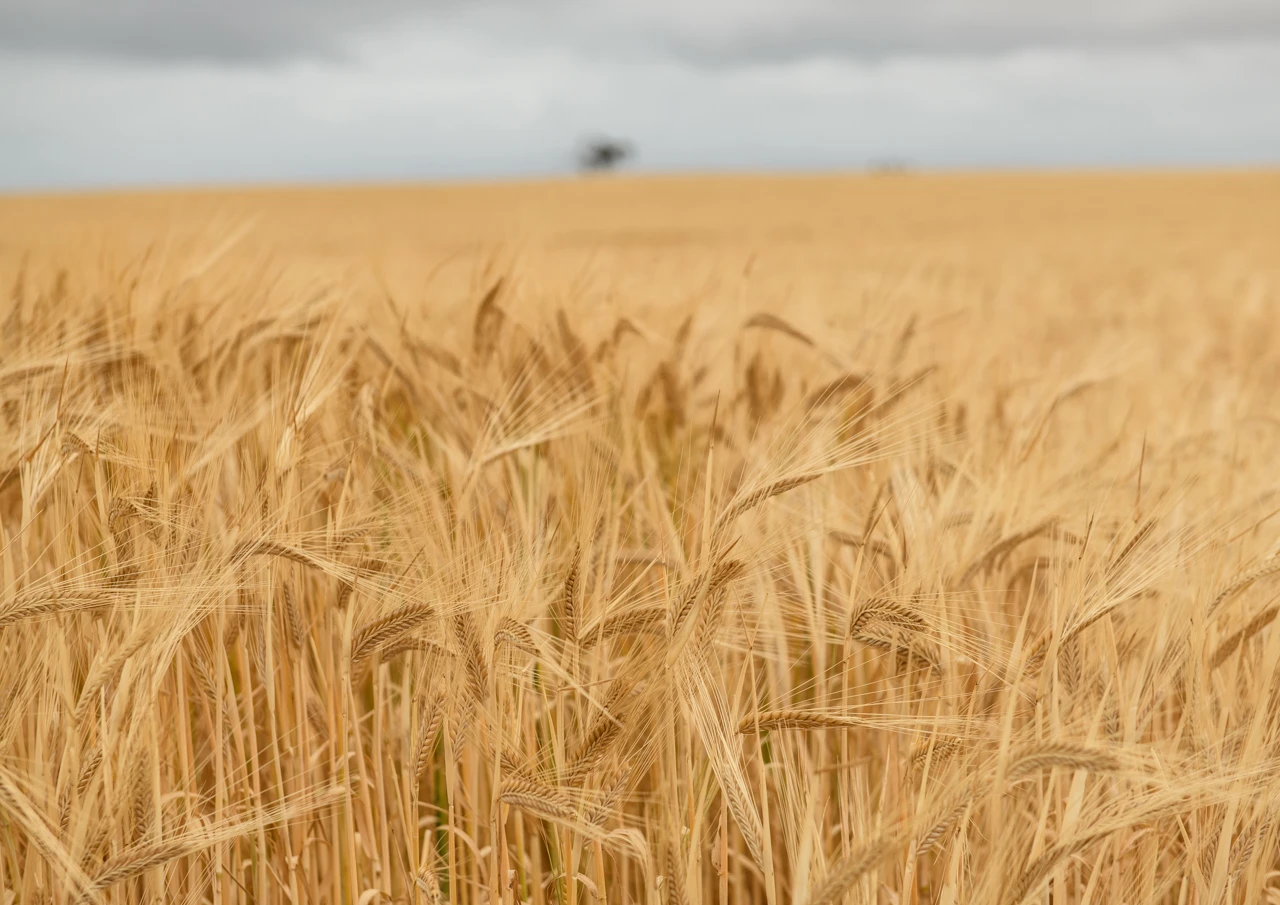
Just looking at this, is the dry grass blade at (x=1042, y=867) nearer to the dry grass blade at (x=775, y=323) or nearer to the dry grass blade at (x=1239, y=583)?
the dry grass blade at (x=1239, y=583)

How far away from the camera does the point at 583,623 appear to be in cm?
105

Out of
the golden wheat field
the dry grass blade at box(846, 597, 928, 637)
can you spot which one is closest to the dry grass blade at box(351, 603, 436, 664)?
the golden wheat field

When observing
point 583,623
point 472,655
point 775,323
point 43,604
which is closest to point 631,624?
point 583,623

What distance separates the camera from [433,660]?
1.14 metres

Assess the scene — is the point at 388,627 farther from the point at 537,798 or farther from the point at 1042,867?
the point at 1042,867

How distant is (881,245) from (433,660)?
1272cm

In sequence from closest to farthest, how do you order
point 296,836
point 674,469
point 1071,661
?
point 1071,661 → point 296,836 → point 674,469

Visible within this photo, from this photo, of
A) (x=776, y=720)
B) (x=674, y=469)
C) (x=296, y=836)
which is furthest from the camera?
(x=674, y=469)

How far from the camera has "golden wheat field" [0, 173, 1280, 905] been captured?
0.97 metres

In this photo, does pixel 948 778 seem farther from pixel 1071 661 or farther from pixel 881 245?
pixel 881 245

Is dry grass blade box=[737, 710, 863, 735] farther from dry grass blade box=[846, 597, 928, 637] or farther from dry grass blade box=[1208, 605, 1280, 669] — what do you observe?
dry grass blade box=[1208, 605, 1280, 669]

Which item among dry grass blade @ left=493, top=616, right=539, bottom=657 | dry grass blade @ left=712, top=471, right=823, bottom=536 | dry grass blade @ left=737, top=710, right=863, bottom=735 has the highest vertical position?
dry grass blade @ left=712, top=471, right=823, bottom=536

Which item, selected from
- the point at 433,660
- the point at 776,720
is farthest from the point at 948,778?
the point at 433,660

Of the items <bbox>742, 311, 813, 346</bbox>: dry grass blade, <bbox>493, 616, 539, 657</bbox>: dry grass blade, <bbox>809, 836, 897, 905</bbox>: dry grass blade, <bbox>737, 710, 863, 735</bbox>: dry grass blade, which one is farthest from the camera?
<bbox>742, 311, 813, 346</bbox>: dry grass blade
